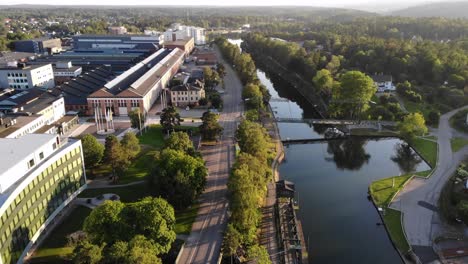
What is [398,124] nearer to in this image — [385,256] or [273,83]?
[385,256]

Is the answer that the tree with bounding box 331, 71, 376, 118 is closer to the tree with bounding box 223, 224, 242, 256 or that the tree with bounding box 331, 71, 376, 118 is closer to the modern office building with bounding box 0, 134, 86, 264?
the tree with bounding box 223, 224, 242, 256

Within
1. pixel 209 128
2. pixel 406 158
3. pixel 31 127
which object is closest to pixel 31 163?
pixel 31 127

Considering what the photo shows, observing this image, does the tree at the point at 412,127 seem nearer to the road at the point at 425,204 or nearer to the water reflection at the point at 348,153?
the road at the point at 425,204

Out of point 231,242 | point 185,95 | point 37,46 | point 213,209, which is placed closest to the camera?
point 231,242

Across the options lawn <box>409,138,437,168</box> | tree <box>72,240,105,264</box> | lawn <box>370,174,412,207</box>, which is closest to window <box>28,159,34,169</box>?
tree <box>72,240,105,264</box>

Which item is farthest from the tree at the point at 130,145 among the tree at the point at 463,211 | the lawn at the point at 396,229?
the tree at the point at 463,211

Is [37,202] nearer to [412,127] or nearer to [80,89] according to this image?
[80,89]
